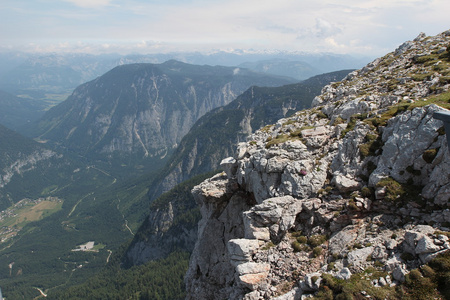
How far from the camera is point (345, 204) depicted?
2261 cm

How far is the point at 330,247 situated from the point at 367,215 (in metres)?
4.03

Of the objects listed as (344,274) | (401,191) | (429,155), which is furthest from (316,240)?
(429,155)

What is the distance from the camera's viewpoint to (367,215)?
21406 millimetres

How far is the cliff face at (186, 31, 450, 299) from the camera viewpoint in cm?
1817

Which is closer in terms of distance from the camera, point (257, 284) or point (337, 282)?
point (337, 282)

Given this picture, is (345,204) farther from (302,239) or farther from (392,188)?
(302,239)

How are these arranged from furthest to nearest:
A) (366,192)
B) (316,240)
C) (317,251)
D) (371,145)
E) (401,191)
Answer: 1. (371,145)
2. (316,240)
3. (366,192)
4. (317,251)
5. (401,191)

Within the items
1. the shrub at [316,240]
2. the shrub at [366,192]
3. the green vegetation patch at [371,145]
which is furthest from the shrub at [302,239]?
the green vegetation patch at [371,145]

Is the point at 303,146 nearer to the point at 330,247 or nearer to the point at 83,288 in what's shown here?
the point at 330,247

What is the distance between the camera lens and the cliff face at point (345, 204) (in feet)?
59.6

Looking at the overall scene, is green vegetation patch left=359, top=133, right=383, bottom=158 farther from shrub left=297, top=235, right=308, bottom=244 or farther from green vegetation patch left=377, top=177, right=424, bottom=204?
shrub left=297, top=235, right=308, bottom=244

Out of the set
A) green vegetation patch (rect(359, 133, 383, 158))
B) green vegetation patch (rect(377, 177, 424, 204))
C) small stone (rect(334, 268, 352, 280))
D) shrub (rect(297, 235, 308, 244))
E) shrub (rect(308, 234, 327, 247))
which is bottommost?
shrub (rect(297, 235, 308, 244))

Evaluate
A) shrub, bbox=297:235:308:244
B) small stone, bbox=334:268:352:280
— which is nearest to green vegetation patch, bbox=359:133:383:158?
shrub, bbox=297:235:308:244

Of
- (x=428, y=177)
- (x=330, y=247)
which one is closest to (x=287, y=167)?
(x=330, y=247)
